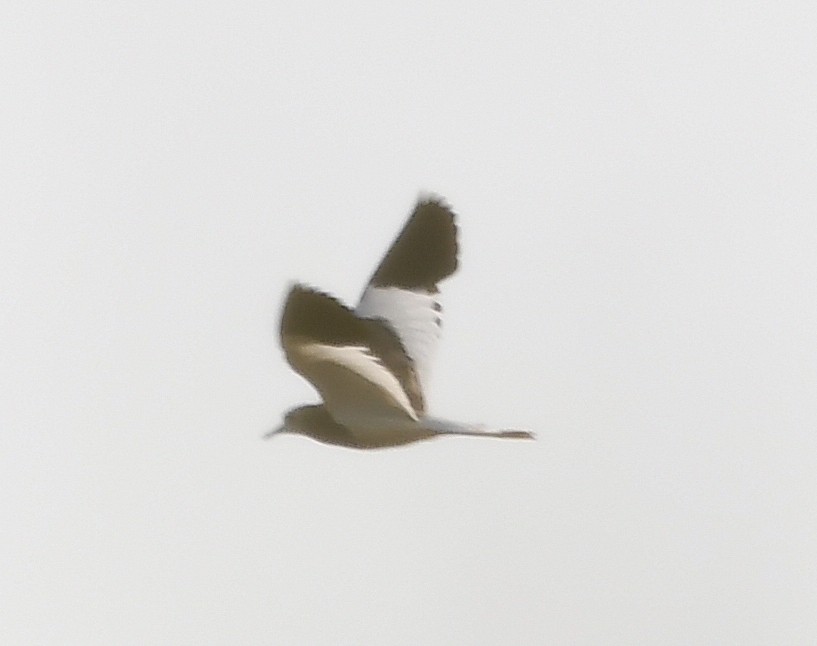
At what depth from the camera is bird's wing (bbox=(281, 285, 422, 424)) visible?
40 centimetres

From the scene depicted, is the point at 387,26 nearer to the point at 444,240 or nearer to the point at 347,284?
the point at 347,284

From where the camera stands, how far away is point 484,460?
95 cm

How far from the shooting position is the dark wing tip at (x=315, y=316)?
392 millimetres

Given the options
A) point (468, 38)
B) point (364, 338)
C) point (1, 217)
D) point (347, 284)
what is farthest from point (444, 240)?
point (1, 217)

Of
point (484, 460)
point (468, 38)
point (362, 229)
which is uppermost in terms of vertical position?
point (468, 38)

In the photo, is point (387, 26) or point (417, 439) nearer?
point (417, 439)

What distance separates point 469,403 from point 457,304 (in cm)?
10

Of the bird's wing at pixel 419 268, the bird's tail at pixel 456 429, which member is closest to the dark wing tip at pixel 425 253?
the bird's wing at pixel 419 268

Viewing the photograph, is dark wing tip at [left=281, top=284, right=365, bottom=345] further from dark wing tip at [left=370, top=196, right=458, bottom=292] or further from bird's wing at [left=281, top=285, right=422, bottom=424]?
dark wing tip at [left=370, top=196, right=458, bottom=292]

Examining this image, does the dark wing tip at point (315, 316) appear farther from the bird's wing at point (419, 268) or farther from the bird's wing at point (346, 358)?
the bird's wing at point (419, 268)

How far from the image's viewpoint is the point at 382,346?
47 centimetres

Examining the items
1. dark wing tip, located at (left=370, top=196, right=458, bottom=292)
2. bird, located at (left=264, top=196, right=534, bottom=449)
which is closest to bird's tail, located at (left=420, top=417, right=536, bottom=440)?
bird, located at (left=264, top=196, right=534, bottom=449)

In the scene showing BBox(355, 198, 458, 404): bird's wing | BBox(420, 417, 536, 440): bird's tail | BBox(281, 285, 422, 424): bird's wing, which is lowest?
BBox(420, 417, 536, 440): bird's tail

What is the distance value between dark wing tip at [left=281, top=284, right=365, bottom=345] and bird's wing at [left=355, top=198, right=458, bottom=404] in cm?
12
